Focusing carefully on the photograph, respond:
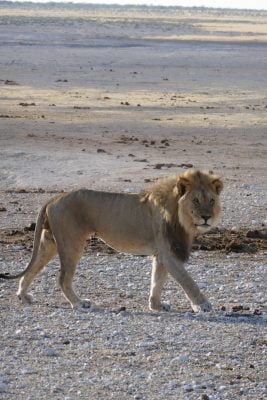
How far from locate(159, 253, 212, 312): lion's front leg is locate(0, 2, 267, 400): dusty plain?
0.42ft

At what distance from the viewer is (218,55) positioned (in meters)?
56.6

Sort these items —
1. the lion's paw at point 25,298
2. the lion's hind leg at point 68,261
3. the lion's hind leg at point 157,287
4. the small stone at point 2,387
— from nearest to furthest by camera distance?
the small stone at point 2,387
the lion's hind leg at point 157,287
the lion's hind leg at point 68,261
the lion's paw at point 25,298

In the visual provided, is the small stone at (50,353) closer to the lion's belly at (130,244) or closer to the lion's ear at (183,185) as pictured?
the lion's belly at (130,244)

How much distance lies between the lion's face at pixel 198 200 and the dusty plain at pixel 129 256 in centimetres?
81

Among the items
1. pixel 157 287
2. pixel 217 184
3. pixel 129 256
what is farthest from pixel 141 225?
pixel 129 256

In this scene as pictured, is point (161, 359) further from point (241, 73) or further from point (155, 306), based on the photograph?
point (241, 73)

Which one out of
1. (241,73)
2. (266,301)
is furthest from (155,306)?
(241,73)

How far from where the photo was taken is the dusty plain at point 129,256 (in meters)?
8.30

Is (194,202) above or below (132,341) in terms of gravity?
above

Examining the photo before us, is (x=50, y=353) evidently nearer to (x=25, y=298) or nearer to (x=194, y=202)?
(x=25, y=298)

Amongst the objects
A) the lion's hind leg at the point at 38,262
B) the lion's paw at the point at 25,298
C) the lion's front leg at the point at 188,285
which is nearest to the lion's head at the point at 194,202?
the lion's front leg at the point at 188,285

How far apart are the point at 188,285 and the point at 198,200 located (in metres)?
0.77

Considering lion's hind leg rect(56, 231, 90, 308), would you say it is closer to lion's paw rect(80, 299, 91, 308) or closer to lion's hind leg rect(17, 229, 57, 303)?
lion's paw rect(80, 299, 91, 308)

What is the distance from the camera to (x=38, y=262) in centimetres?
1069
